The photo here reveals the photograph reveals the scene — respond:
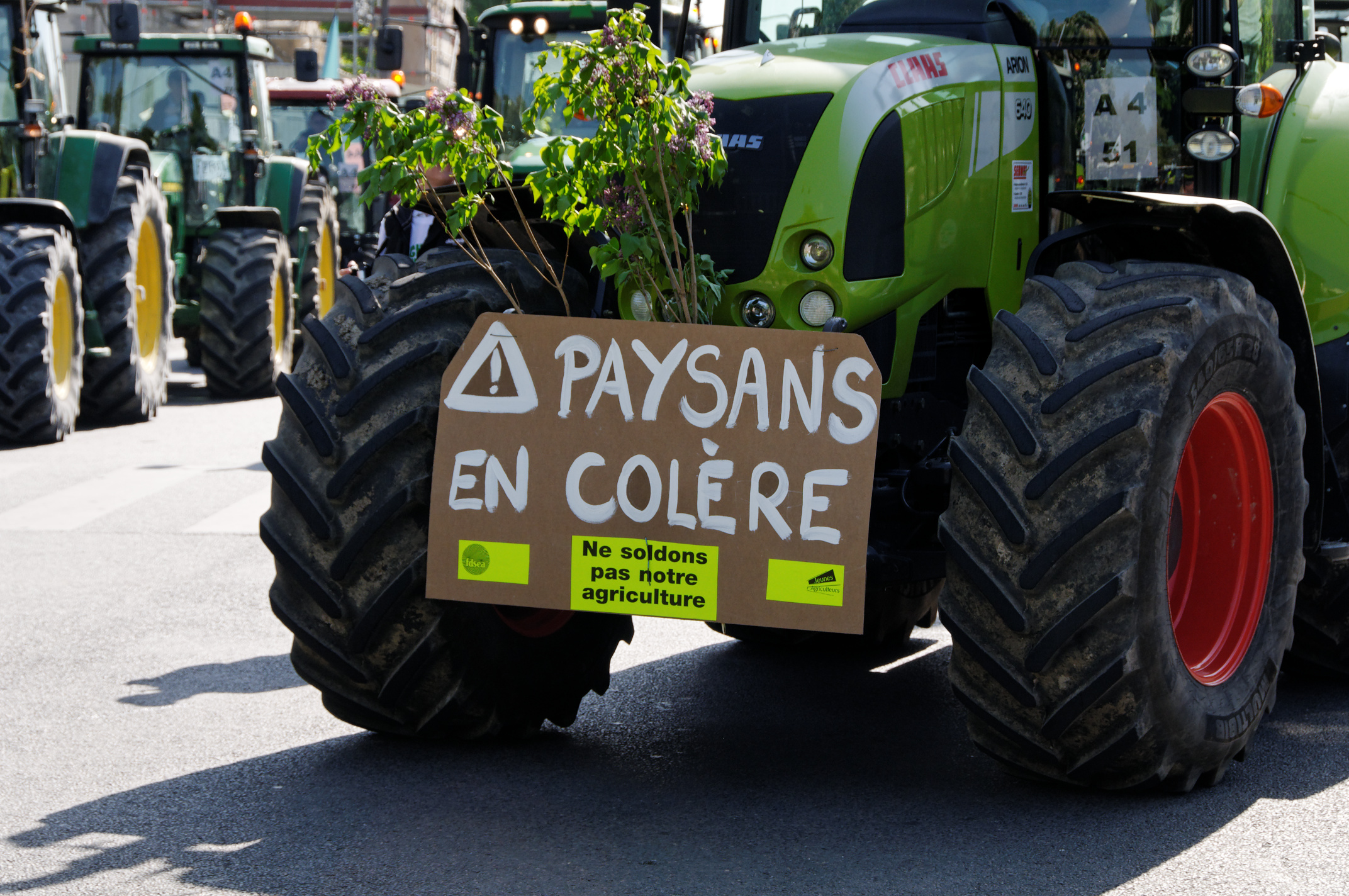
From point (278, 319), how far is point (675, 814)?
1110 cm

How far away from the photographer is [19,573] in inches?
277

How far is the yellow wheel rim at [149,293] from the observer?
12.8 metres

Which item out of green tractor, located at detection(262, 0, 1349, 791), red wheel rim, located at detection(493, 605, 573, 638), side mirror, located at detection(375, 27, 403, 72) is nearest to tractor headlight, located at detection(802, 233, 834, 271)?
green tractor, located at detection(262, 0, 1349, 791)

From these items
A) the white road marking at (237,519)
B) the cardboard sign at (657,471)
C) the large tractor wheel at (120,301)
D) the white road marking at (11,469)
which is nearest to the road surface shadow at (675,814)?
the cardboard sign at (657,471)

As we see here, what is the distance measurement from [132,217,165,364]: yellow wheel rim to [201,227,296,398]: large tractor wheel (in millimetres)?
343

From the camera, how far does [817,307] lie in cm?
415

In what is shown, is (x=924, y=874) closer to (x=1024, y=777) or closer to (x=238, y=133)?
(x=1024, y=777)

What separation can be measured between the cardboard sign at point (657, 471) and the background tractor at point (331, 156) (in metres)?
13.8

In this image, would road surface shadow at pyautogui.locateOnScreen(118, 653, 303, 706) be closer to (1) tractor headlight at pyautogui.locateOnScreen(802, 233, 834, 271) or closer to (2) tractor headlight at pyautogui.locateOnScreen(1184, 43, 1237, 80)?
(1) tractor headlight at pyautogui.locateOnScreen(802, 233, 834, 271)

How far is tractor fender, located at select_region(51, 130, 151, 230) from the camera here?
11.8 meters

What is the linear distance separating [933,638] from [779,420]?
2502 mm

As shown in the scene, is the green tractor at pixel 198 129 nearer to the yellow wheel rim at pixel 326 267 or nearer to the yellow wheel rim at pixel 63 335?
the yellow wheel rim at pixel 326 267

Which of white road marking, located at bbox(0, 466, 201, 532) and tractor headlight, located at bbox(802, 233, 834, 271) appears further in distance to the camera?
white road marking, located at bbox(0, 466, 201, 532)

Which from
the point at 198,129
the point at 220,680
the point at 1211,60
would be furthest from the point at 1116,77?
the point at 198,129
